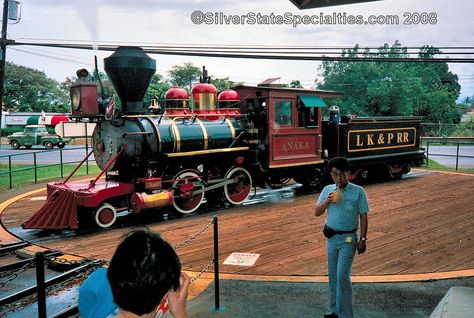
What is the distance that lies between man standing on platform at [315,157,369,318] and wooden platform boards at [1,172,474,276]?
5.35 ft

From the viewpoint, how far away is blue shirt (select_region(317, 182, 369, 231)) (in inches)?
155

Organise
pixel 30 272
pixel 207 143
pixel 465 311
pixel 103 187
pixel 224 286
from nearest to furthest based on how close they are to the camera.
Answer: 1. pixel 465 311
2. pixel 224 286
3. pixel 30 272
4. pixel 103 187
5. pixel 207 143

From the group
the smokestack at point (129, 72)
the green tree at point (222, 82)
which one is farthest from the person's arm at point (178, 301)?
the green tree at point (222, 82)

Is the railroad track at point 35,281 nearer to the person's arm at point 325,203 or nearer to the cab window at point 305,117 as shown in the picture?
the person's arm at point 325,203

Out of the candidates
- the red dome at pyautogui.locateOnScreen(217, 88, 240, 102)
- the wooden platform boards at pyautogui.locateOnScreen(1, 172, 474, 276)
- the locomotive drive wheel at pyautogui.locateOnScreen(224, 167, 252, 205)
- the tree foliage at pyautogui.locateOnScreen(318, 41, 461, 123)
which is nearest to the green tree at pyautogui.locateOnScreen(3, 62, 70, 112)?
the tree foliage at pyautogui.locateOnScreen(318, 41, 461, 123)

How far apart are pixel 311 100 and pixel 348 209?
7.76 metres

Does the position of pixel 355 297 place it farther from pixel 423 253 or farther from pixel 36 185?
pixel 36 185

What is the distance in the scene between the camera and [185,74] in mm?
57125

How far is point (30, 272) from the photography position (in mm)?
5820

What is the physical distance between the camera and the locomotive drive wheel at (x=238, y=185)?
1017 cm

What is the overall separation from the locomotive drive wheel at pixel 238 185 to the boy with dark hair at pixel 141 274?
8555 mm

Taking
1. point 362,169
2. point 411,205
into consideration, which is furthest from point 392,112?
point 411,205

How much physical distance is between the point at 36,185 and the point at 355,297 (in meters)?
10.9

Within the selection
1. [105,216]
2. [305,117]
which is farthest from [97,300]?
[305,117]
